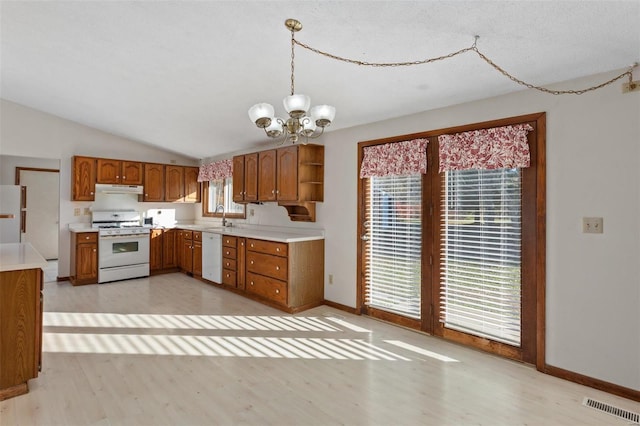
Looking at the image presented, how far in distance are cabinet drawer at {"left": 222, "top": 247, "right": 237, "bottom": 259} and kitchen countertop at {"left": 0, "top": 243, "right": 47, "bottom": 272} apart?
2.34 metres

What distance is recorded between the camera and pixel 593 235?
2.51 m

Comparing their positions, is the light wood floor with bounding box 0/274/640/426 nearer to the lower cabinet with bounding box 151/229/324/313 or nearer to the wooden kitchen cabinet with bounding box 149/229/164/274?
the lower cabinet with bounding box 151/229/324/313

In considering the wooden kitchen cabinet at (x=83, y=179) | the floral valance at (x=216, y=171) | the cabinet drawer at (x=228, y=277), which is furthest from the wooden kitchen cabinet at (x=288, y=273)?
the wooden kitchen cabinet at (x=83, y=179)

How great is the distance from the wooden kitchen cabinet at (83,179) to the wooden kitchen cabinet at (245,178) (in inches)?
94.7

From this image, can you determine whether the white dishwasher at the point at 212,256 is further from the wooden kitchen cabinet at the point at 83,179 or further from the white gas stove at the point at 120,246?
the wooden kitchen cabinet at the point at 83,179

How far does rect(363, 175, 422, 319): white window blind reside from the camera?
3.59 metres

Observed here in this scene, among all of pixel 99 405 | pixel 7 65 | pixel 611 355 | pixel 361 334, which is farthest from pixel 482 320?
pixel 7 65

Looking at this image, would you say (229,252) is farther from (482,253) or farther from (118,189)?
(482,253)

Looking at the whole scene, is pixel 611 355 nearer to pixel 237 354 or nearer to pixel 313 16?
pixel 237 354

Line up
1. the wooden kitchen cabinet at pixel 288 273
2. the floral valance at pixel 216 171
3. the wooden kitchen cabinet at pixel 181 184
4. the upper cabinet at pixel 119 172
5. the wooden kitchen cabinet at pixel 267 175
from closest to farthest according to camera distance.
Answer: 1. the wooden kitchen cabinet at pixel 288 273
2. the wooden kitchen cabinet at pixel 267 175
3. the upper cabinet at pixel 119 172
4. the floral valance at pixel 216 171
5. the wooden kitchen cabinet at pixel 181 184

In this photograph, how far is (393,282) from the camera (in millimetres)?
3789

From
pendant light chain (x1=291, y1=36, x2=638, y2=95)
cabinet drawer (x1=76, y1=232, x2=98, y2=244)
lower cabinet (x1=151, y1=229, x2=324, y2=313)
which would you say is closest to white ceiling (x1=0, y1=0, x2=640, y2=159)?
pendant light chain (x1=291, y1=36, x2=638, y2=95)

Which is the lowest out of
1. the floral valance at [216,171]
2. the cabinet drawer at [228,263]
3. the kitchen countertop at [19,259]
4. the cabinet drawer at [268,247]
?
the cabinet drawer at [228,263]

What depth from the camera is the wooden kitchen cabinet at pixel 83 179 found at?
5602 mm
